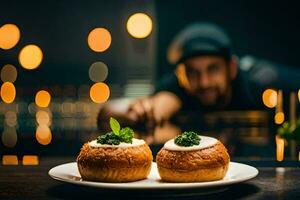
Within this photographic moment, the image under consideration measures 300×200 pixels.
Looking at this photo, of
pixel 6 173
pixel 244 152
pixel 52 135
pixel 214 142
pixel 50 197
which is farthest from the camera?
pixel 52 135

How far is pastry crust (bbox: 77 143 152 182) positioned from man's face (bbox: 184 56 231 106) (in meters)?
3.06

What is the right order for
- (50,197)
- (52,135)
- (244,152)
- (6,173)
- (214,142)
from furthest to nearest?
1. (52,135)
2. (244,152)
3. (6,173)
4. (214,142)
5. (50,197)

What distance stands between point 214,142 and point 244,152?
295 centimetres

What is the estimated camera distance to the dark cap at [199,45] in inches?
168

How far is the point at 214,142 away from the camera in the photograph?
1.22m

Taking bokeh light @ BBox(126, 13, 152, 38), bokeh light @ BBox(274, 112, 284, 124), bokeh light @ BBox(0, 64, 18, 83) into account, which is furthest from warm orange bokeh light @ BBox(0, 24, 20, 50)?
bokeh light @ BBox(274, 112, 284, 124)

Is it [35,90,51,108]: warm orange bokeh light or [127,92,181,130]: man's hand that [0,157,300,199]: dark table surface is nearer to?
[127,92,181,130]: man's hand

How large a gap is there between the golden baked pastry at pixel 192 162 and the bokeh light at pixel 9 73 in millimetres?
3396

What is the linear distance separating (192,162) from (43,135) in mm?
3349

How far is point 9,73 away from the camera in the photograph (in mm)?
4430

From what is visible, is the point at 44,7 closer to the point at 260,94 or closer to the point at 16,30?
the point at 16,30

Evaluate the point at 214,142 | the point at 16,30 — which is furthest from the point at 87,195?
the point at 16,30

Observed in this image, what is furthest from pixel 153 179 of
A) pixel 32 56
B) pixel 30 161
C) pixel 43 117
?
pixel 43 117

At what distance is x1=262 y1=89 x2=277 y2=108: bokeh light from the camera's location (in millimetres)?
4230
